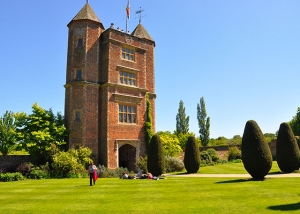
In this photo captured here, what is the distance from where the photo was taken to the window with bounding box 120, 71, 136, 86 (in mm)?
29016

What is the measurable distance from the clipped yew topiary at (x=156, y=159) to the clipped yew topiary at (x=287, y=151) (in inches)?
345

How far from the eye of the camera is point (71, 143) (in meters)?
26.0

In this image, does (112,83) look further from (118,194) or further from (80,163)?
(118,194)

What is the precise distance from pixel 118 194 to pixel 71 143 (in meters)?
14.5

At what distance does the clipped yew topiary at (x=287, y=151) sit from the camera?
68.0ft

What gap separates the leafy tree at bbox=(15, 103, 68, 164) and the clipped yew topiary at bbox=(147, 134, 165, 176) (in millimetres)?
8422

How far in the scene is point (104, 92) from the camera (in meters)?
27.7

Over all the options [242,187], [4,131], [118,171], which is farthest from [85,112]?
[242,187]

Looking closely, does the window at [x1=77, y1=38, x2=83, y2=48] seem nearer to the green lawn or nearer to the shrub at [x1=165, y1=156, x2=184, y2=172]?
the shrub at [x1=165, y1=156, x2=184, y2=172]

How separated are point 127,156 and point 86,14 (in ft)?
49.3

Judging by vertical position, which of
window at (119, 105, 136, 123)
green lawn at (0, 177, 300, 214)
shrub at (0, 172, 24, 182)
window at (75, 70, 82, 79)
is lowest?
green lawn at (0, 177, 300, 214)

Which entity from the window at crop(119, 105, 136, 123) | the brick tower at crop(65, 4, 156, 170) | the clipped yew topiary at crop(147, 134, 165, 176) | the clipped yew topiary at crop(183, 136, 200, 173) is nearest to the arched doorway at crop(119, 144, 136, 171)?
the brick tower at crop(65, 4, 156, 170)

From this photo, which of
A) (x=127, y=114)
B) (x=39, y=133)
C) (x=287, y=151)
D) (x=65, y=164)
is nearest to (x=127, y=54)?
(x=127, y=114)

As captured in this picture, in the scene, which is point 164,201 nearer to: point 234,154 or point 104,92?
point 104,92
